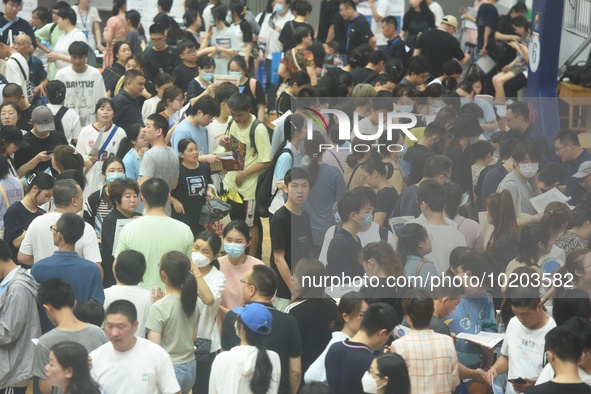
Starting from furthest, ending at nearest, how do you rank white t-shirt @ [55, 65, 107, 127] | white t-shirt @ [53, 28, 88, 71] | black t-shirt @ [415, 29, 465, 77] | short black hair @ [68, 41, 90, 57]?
1. black t-shirt @ [415, 29, 465, 77]
2. white t-shirt @ [53, 28, 88, 71]
3. white t-shirt @ [55, 65, 107, 127]
4. short black hair @ [68, 41, 90, 57]

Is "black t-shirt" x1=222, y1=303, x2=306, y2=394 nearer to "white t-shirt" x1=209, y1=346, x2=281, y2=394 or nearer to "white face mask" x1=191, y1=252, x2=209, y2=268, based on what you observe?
"white t-shirt" x1=209, y1=346, x2=281, y2=394

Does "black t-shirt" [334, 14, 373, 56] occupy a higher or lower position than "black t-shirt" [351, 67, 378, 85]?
lower

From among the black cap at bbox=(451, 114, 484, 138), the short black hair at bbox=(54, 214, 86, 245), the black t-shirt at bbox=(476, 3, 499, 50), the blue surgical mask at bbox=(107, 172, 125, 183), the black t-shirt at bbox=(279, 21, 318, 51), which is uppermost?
the short black hair at bbox=(54, 214, 86, 245)

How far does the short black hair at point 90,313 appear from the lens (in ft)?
18.7

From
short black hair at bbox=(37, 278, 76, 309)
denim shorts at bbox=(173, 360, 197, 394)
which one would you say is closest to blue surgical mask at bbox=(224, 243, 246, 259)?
denim shorts at bbox=(173, 360, 197, 394)

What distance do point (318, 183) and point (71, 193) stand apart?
6.01 feet

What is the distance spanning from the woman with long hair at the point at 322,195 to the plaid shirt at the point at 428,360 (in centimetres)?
217

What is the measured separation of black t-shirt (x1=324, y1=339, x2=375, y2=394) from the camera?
206 inches

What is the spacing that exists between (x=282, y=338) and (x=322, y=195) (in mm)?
2217

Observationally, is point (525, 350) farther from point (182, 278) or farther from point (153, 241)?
point (153, 241)

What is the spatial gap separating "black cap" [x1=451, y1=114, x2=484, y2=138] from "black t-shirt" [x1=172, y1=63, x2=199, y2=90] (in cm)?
339

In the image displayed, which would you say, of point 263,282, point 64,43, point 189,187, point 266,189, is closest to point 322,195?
point 266,189

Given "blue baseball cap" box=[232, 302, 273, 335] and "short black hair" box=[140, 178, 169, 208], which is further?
"short black hair" box=[140, 178, 169, 208]

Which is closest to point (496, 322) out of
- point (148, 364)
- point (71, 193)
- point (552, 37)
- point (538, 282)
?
point (538, 282)
